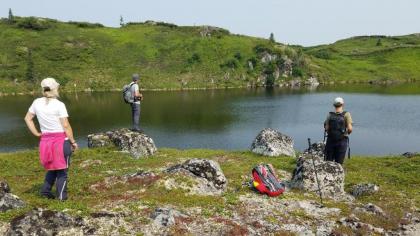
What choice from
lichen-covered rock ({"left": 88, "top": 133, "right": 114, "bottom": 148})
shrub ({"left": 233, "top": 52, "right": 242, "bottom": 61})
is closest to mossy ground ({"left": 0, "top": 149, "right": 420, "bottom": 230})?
lichen-covered rock ({"left": 88, "top": 133, "right": 114, "bottom": 148})

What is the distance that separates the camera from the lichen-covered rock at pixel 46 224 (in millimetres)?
11340

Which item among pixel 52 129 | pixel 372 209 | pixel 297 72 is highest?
pixel 297 72

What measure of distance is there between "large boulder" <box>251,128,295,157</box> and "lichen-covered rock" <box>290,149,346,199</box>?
9636 mm

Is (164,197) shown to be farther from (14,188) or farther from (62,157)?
(14,188)

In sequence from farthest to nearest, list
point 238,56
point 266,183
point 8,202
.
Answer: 1. point 238,56
2. point 266,183
3. point 8,202

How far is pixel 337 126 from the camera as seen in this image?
19.1 meters

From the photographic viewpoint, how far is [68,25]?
200m

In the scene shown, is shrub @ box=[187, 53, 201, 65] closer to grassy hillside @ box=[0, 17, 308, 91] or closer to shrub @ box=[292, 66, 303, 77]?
grassy hillside @ box=[0, 17, 308, 91]

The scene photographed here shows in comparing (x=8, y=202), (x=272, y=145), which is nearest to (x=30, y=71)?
(x=272, y=145)

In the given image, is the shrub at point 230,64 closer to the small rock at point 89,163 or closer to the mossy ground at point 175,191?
the mossy ground at point 175,191

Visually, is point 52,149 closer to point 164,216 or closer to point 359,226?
point 164,216

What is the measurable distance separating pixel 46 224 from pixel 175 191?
542 cm

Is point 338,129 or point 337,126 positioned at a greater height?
point 337,126

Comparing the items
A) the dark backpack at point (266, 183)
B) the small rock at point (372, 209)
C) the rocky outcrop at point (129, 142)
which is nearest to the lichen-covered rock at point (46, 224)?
the dark backpack at point (266, 183)
